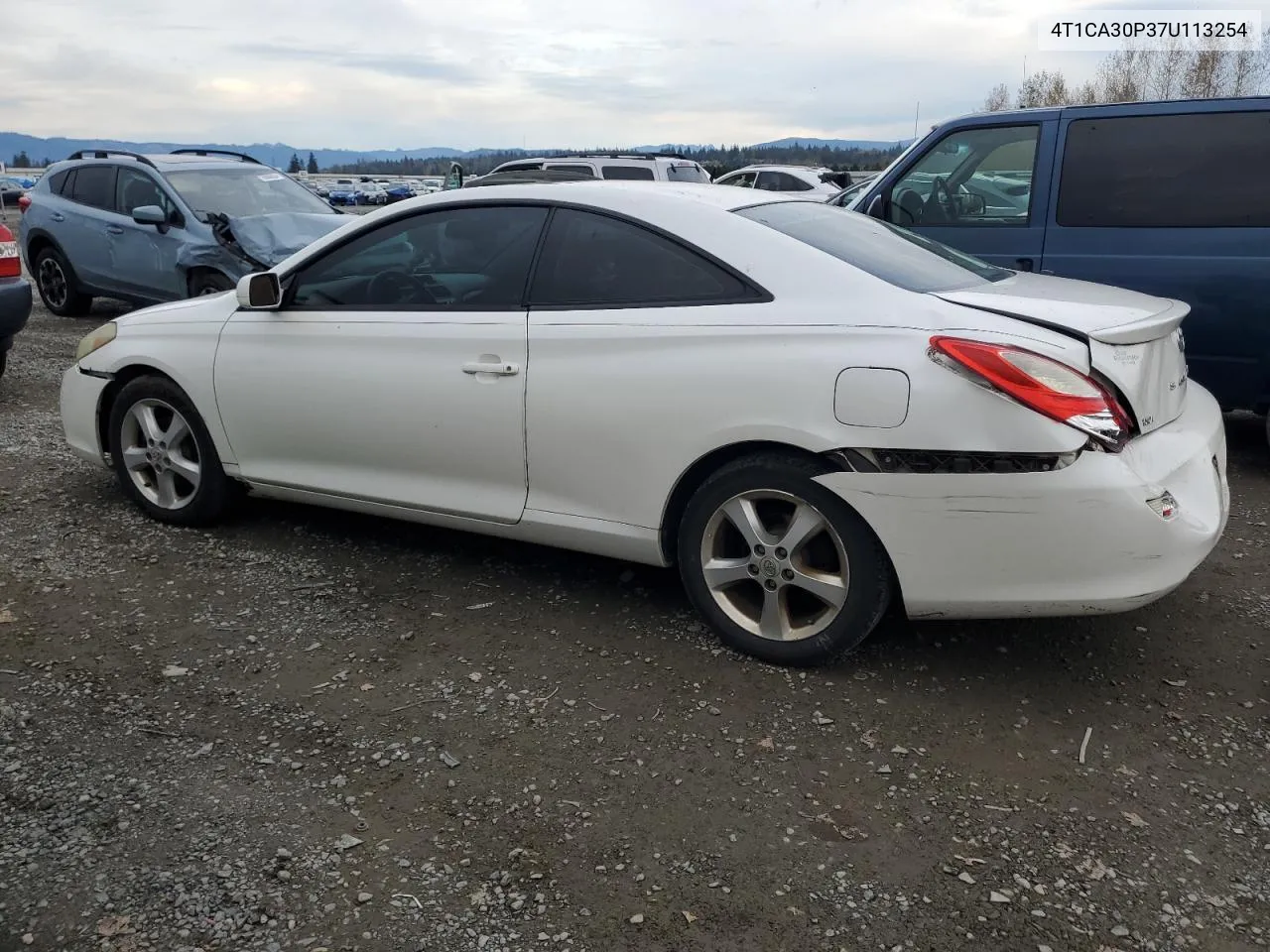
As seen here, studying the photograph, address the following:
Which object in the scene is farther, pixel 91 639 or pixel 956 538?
pixel 91 639

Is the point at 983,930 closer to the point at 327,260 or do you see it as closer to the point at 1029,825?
the point at 1029,825

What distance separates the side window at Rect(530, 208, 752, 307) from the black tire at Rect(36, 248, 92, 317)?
8.88 metres

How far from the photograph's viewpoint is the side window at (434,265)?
155 inches

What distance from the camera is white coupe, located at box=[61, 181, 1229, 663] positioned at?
10.1 ft

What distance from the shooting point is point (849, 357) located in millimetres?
3199

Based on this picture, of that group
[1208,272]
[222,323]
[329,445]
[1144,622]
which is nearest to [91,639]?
[329,445]

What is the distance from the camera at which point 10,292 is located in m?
7.24

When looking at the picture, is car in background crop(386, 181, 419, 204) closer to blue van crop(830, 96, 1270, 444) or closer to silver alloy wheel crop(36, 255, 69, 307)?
silver alloy wheel crop(36, 255, 69, 307)

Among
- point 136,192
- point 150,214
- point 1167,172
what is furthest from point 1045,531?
point 136,192

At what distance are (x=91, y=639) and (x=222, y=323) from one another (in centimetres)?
144

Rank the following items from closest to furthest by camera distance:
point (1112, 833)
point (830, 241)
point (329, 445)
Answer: point (1112, 833) < point (830, 241) < point (329, 445)

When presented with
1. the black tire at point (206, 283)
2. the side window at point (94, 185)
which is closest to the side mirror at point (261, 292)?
the black tire at point (206, 283)

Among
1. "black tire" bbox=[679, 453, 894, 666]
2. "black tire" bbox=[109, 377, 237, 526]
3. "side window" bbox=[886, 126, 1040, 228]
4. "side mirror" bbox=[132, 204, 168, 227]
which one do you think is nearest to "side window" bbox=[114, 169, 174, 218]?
"side mirror" bbox=[132, 204, 168, 227]

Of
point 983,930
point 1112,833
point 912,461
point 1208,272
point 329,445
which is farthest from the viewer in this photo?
point 1208,272
